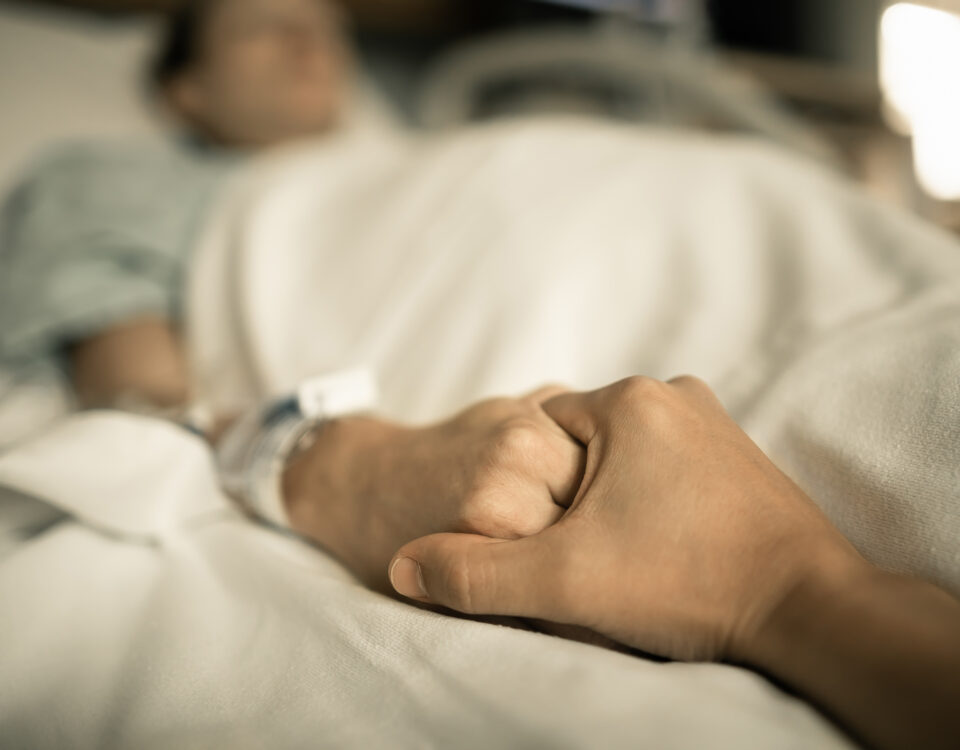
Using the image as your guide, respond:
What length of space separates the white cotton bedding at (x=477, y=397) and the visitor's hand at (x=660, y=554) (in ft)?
0.06

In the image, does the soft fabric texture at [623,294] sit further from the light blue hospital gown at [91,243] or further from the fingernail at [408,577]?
the fingernail at [408,577]

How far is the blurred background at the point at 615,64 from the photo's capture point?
1207mm

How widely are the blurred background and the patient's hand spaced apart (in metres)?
0.93

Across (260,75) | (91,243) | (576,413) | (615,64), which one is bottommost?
(91,243)

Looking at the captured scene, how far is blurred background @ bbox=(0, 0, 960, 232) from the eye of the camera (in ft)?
3.96

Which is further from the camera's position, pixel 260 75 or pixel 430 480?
pixel 260 75

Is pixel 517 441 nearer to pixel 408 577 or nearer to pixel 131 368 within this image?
pixel 408 577

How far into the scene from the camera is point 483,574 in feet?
1.10

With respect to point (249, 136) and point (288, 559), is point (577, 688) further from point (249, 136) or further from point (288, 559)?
point (249, 136)

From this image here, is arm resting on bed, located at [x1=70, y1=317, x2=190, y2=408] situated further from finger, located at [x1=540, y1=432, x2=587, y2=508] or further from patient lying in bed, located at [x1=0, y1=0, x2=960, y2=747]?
finger, located at [x1=540, y1=432, x2=587, y2=508]

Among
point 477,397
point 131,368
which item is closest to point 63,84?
point 131,368

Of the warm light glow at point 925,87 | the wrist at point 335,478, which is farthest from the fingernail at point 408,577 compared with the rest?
the warm light glow at point 925,87

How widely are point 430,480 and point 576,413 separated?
0.34ft

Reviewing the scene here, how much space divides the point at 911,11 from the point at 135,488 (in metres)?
2.23
